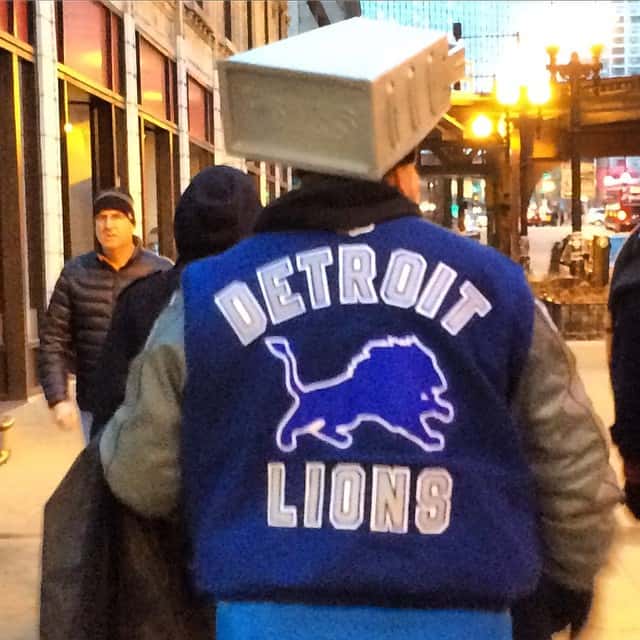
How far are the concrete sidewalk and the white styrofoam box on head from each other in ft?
2.81

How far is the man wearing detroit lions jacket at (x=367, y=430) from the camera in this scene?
182cm

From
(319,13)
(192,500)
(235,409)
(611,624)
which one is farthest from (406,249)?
(319,13)

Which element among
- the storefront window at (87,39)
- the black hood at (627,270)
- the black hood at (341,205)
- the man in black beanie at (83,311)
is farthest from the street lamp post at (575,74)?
the black hood at (341,205)

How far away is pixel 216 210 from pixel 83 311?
2.55 meters

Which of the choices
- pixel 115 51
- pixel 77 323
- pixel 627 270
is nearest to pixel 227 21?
pixel 115 51

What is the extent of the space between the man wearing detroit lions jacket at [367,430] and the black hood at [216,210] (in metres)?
1.04

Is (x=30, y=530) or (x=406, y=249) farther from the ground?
(x=406, y=249)

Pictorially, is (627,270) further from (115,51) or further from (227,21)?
(227,21)

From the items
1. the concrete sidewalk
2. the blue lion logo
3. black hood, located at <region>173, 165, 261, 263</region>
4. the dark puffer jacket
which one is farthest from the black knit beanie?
the blue lion logo

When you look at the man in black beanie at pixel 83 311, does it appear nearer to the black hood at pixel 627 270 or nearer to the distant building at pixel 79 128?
the distant building at pixel 79 128

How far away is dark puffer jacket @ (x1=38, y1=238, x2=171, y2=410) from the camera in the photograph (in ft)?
17.7

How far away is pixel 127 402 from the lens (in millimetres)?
2043

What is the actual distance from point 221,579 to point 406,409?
42cm

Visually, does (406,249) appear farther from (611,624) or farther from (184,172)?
(184,172)
